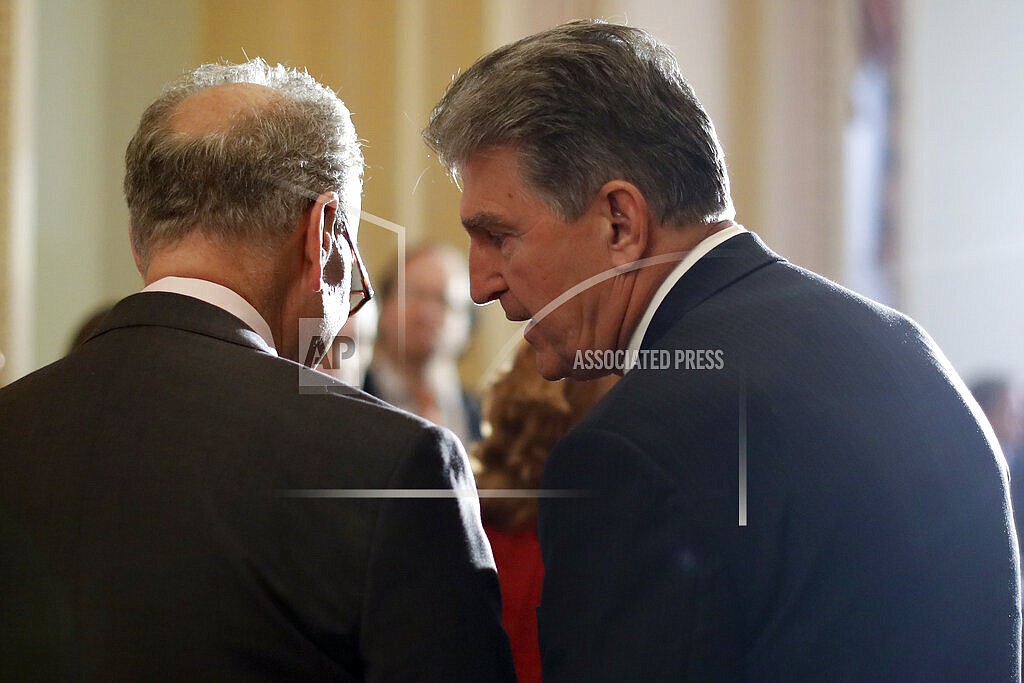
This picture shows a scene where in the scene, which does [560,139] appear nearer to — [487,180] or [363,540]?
[487,180]

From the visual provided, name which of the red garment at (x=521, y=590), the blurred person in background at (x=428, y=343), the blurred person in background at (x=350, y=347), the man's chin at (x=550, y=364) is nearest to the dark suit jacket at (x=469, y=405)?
the blurred person in background at (x=428, y=343)

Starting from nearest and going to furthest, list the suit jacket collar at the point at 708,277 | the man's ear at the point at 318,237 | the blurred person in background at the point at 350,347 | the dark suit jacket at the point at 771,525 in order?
1. the dark suit jacket at the point at 771,525
2. the suit jacket collar at the point at 708,277
3. the man's ear at the point at 318,237
4. the blurred person in background at the point at 350,347

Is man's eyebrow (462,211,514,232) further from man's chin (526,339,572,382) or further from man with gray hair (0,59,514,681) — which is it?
man with gray hair (0,59,514,681)

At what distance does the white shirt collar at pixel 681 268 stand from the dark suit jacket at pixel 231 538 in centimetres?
30

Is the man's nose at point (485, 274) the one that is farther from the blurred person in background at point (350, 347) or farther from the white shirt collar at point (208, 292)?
the blurred person in background at point (350, 347)

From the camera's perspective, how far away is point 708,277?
4.76 feet

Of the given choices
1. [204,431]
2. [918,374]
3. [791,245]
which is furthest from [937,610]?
[791,245]

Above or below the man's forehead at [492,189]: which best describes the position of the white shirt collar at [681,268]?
below

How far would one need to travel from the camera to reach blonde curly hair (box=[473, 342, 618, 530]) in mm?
2328

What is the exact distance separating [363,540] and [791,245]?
4.10 m

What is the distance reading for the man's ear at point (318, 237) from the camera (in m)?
1.56

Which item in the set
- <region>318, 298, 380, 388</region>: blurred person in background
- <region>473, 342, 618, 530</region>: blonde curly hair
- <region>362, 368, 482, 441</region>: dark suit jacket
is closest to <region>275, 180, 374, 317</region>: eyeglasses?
<region>473, 342, 618, 530</region>: blonde curly hair

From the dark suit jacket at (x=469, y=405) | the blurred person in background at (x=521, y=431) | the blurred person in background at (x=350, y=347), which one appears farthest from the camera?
the dark suit jacket at (x=469, y=405)

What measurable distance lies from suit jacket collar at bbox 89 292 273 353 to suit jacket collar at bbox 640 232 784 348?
49 cm
